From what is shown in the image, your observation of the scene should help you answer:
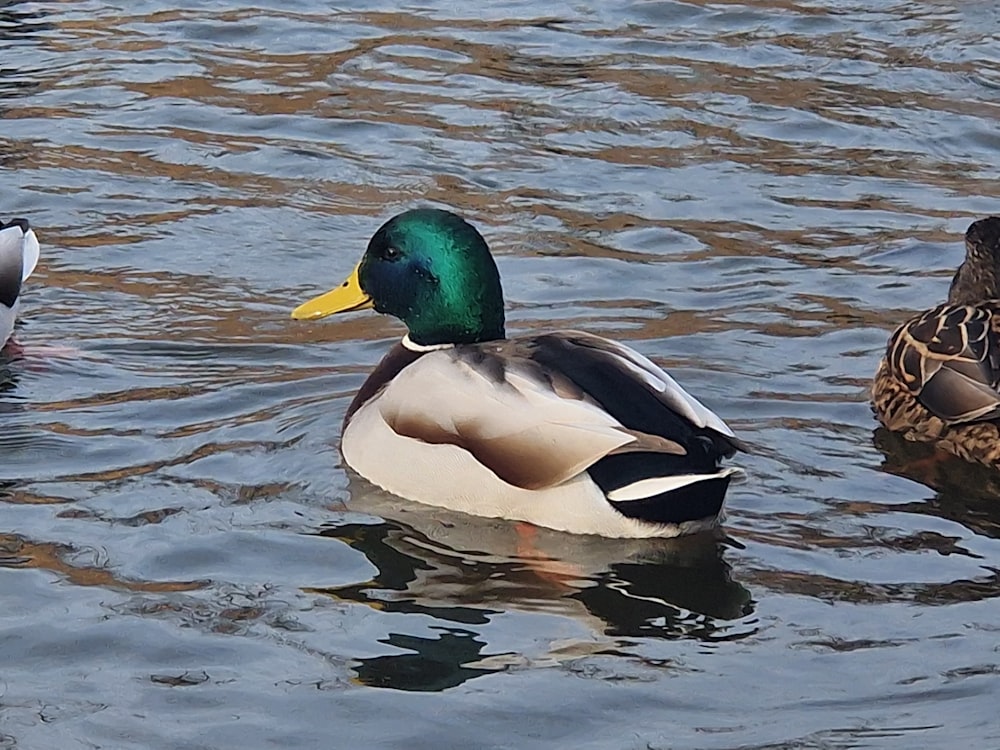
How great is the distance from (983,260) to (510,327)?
5.93ft

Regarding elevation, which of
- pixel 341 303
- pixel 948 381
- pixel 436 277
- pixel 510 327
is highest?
pixel 436 277

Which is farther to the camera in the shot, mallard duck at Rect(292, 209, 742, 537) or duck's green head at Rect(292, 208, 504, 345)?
duck's green head at Rect(292, 208, 504, 345)

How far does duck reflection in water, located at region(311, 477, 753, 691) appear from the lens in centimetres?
545

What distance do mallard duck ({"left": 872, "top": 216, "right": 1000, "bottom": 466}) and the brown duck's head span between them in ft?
0.59

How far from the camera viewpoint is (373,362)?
8109 millimetres

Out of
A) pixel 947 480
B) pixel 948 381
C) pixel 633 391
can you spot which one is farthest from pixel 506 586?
pixel 948 381

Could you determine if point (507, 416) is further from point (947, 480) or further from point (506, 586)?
point (947, 480)

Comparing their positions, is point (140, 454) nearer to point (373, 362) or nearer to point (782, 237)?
point (373, 362)

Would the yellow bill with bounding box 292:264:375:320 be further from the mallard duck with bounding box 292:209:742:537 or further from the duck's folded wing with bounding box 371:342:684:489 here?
the duck's folded wing with bounding box 371:342:684:489

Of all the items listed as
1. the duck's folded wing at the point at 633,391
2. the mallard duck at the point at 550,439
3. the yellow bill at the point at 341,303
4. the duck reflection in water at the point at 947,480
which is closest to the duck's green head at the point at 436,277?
the yellow bill at the point at 341,303

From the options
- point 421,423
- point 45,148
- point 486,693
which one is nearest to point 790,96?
point 45,148

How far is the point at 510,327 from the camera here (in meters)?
8.37

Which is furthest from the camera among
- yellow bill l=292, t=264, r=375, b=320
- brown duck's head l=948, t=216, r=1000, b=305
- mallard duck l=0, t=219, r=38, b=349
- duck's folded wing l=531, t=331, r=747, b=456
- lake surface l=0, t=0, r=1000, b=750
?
mallard duck l=0, t=219, r=38, b=349

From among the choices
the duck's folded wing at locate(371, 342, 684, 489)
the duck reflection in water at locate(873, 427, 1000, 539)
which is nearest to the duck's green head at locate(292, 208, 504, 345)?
the duck's folded wing at locate(371, 342, 684, 489)
